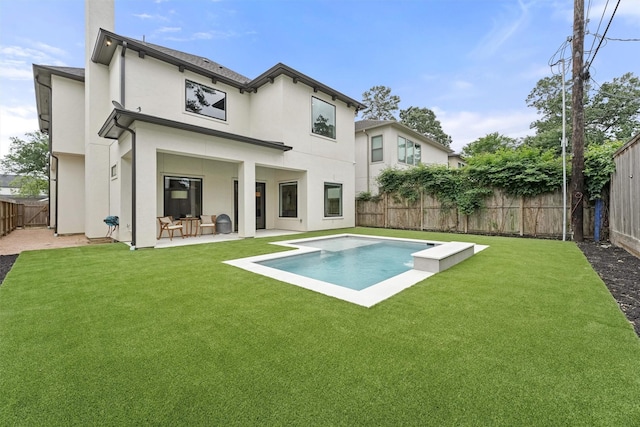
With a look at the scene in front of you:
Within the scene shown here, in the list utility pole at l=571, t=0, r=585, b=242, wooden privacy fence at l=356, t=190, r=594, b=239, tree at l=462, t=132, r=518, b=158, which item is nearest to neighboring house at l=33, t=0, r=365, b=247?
wooden privacy fence at l=356, t=190, r=594, b=239

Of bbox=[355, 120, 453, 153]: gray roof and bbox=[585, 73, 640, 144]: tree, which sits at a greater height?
bbox=[585, 73, 640, 144]: tree

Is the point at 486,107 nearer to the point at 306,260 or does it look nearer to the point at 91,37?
the point at 306,260

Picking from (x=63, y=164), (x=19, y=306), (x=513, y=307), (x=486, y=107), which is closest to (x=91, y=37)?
(x=63, y=164)

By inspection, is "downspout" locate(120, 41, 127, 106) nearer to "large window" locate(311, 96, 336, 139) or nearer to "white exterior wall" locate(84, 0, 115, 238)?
"white exterior wall" locate(84, 0, 115, 238)

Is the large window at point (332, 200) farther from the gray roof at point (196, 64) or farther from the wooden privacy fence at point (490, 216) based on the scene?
the gray roof at point (196, 64)

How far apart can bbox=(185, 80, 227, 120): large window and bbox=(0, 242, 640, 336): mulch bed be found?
6692 millimetres

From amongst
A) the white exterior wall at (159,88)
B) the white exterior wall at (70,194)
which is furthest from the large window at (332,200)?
the white exterior wall at (70,194)

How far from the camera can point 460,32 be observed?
42.8 ft

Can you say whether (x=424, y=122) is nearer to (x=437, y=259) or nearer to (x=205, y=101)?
(x=205, y=101)

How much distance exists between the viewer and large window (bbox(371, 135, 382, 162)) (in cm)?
1648

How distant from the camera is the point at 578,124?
877 centimetres

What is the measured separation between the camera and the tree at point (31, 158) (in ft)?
83.7

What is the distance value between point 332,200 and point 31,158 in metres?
29.6

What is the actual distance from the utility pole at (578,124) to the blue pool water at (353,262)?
4.92 m
